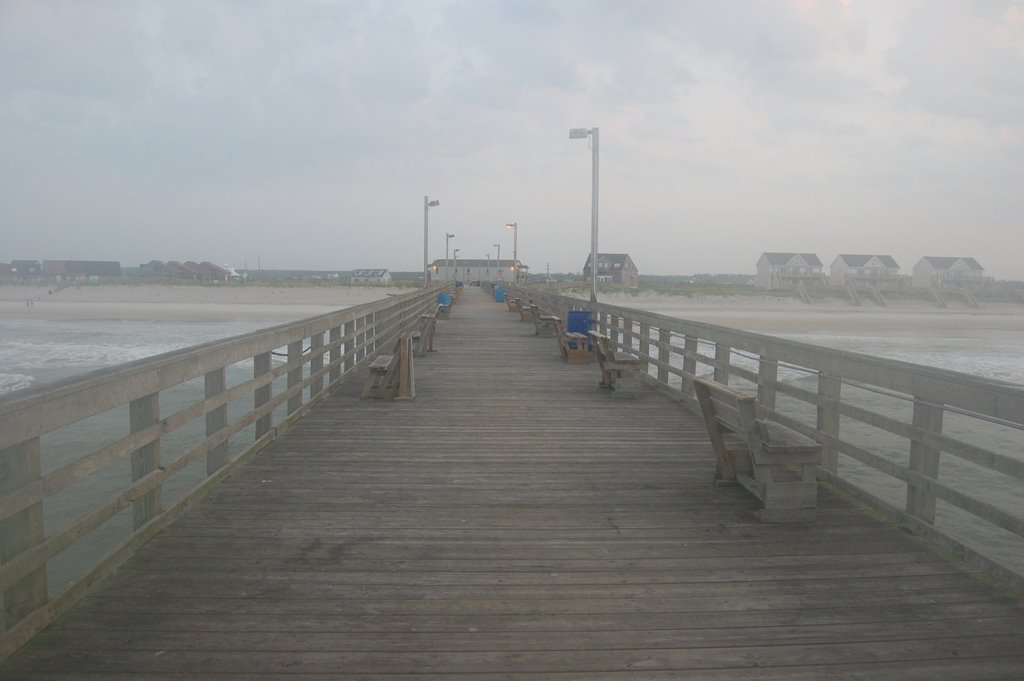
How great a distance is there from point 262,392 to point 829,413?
4122mm

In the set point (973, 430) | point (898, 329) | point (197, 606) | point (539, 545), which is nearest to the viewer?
point (197, 606)

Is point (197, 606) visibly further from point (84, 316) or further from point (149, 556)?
point (84, 316)

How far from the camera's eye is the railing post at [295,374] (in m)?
6.51

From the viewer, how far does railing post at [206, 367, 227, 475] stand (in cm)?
455

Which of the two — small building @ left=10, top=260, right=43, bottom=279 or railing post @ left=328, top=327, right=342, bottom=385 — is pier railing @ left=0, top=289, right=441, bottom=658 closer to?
railing post @ left=328, top=327, right=342, bottom=385

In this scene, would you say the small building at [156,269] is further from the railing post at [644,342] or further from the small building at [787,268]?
the railing post at [644,342]

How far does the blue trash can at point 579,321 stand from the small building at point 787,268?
81.0 m

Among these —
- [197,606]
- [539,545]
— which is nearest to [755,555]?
[539,545]

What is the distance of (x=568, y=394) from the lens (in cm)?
877

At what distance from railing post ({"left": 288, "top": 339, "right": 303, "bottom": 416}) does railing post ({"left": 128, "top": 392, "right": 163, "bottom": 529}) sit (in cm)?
262

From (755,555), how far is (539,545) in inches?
43.1

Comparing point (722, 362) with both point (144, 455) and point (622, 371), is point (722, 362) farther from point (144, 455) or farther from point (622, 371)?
point (144, 455)

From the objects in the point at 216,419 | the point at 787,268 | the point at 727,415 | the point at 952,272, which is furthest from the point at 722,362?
the point at 952,272

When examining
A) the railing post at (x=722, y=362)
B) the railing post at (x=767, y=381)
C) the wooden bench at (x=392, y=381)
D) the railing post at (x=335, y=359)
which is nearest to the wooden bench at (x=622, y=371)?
the railing post at (x=722, y=362)
